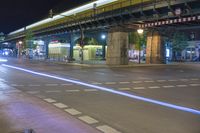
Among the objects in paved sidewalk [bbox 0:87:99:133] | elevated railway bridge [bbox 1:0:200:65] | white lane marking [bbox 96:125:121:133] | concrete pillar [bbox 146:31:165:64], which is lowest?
white lane marking [bbox 96:125:121:133]

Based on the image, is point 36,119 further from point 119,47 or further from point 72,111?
point 119,47

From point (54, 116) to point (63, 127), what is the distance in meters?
1.43

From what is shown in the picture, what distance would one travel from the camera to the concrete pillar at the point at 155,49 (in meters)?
56.9

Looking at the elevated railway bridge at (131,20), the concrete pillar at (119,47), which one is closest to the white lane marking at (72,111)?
the elevated railway bridge at (131,20)

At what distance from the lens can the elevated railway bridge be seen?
36344 millimetres

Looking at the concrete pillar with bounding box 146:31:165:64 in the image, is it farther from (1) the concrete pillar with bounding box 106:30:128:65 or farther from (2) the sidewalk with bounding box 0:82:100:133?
(2) the sidewalk with bounding box 0:82:100:133

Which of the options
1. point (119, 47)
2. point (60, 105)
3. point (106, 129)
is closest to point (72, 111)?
point (60, 105)

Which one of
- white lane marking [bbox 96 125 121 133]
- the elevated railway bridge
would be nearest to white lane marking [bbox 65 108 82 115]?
white lane marking [bbox 96 125 121 133]

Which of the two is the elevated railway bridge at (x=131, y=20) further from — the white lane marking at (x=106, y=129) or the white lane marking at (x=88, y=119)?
the white lane marking at (x=106, y=129)

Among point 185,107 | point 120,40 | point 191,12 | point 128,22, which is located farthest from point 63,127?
point 120,40

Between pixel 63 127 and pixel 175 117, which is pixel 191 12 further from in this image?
pixel 63 127

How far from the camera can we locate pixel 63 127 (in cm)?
820

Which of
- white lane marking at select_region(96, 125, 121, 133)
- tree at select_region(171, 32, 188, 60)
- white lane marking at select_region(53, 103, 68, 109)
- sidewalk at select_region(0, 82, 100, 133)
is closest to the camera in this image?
white lane marking at select_region(96, 125, 121, 133)

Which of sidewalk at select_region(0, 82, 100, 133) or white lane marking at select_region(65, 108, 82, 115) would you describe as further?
white lane marking at select_region(65, 108, 82, 115)
